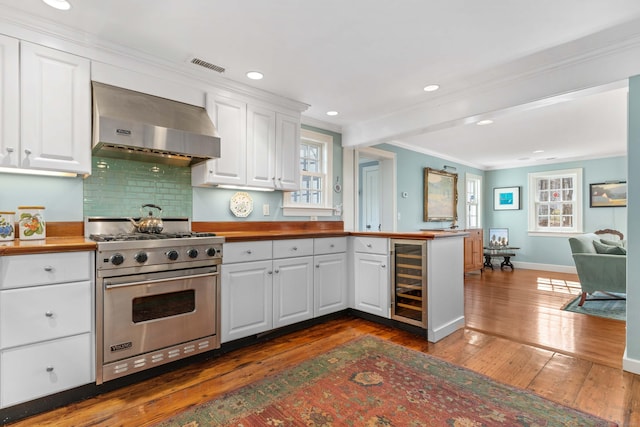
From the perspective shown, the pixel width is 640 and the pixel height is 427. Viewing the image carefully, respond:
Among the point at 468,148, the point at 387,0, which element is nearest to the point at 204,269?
the point at 387,0

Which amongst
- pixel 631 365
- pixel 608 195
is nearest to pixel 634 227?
pixel 631 365

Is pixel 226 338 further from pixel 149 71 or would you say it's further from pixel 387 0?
pixel 387 0

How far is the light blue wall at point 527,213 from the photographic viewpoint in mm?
6195

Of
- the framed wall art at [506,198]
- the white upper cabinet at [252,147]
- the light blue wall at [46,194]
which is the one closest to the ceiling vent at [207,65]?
the white upper cabinet at [252,147]

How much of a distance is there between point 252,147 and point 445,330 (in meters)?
2.50

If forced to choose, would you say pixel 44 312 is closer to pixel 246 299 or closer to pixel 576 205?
pixel 246 299

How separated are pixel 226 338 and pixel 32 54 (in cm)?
232

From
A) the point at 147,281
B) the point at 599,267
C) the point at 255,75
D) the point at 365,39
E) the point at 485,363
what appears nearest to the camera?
the point at 147,281

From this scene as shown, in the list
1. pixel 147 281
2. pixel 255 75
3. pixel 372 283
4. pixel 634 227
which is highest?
pixel 255 75

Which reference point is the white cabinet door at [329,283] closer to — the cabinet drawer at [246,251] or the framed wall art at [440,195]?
the cabinet drawer at [246,251]

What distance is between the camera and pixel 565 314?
3672mm

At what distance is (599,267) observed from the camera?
405 centimetres

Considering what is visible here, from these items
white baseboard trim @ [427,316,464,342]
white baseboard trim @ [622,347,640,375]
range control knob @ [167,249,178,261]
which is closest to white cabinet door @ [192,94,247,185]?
range control knob @ [167,249,178,261]

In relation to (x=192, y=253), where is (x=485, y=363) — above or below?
below
